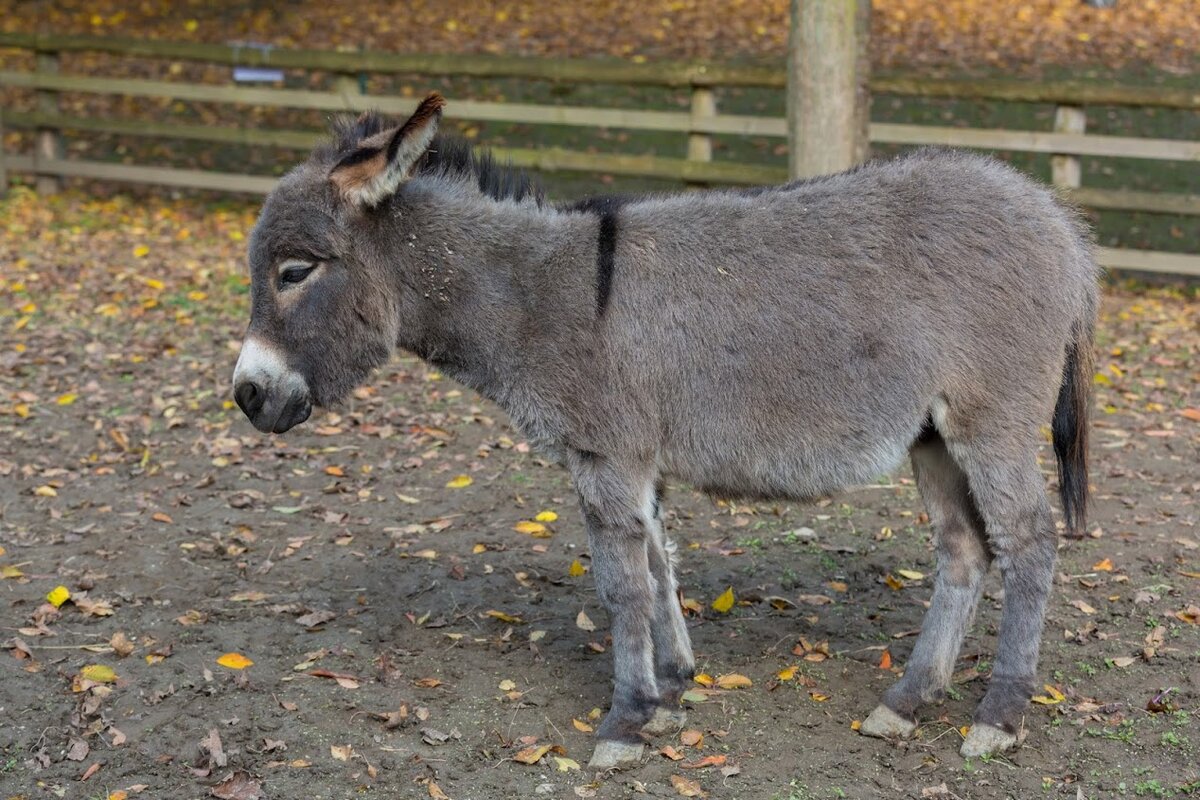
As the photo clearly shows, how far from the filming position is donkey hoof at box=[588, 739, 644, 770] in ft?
15.0

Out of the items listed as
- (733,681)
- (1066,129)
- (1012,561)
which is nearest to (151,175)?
(1066,129)

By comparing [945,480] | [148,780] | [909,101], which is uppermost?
[909,101]

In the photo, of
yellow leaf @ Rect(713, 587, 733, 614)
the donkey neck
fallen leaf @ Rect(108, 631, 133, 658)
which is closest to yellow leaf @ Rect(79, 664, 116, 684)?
fallen leaf @ Rect(108, 631, 133, 658)

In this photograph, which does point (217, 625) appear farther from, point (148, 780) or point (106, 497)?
point (106, 497)

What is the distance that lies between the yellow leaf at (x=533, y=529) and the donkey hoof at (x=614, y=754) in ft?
6.75

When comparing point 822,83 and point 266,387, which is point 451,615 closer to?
point 266,387

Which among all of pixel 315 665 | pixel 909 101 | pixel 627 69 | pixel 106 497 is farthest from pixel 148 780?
pixel 909 101

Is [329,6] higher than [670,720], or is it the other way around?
[329,6]

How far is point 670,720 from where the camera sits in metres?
4.80

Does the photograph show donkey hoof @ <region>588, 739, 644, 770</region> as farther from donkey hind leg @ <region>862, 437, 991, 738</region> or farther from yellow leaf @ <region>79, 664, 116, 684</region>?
yellow leaf @ <region>79, 664, 116, 684</region>

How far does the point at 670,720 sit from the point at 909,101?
43.2ft

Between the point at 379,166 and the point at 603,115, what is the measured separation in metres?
8.04

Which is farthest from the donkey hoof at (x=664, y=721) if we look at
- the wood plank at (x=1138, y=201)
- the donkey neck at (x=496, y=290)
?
the wood plank at (x=1138, y=201)

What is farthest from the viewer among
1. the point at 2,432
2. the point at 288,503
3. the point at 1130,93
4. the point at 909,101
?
the point at 909,101
